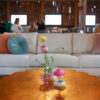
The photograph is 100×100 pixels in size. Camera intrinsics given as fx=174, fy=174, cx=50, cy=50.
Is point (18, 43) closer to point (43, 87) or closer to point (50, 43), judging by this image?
point (50, 43)

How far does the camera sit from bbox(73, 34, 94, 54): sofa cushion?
361 centimetres

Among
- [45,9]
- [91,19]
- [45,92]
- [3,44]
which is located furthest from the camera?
[91,19]

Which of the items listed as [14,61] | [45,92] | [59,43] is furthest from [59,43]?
[45,92]

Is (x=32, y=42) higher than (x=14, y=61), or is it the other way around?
(x=32, y=42)

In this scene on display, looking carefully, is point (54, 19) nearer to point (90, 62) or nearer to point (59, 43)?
point (59, 43)

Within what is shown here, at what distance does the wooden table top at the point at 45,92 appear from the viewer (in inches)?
55.2

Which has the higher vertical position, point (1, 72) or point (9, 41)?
point (9, 41)

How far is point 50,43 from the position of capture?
11.9ft

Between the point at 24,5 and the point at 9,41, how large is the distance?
31.3 feet

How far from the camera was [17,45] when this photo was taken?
3.43m

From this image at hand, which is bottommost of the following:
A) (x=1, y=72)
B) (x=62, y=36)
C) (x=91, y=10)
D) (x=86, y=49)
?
(x=1, y=72)

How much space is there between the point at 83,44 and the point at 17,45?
53.3 inches

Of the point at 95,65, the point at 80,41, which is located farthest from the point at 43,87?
the point at 80,41

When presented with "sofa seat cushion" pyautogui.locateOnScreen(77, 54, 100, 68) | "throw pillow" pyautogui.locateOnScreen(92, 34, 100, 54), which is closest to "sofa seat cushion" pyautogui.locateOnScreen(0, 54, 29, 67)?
"sofa seat cushion" pyautogui.locateOnScreen(77, 54, 100, 68)
